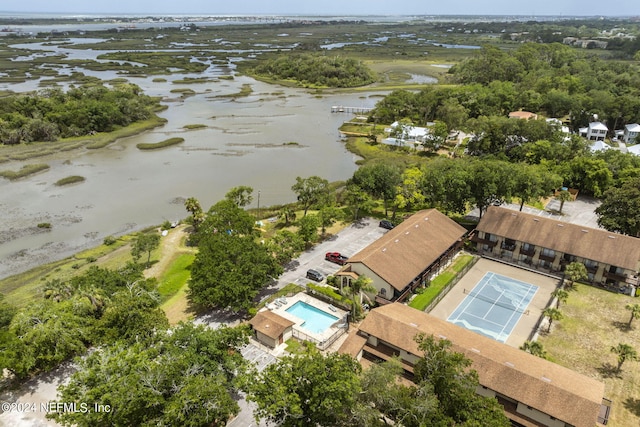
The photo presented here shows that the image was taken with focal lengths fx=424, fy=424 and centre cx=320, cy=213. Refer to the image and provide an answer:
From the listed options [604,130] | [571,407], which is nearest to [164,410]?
[571,407]

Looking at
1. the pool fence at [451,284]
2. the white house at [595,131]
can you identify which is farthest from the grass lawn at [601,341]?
the white house at [595,131]

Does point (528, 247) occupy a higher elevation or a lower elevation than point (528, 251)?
higher

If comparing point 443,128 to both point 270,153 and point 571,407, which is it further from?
point 571,407

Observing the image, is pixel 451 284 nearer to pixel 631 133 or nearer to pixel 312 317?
pixel 312 317

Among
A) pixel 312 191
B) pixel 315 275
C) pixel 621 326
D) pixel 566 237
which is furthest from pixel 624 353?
pixel 312 191

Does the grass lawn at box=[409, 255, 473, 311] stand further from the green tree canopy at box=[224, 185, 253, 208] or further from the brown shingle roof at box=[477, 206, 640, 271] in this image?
the green tree canopy at box=[224, 185, 253, 208]

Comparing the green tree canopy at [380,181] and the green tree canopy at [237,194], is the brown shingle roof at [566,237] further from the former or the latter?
the green tree canopy at [237,194]
